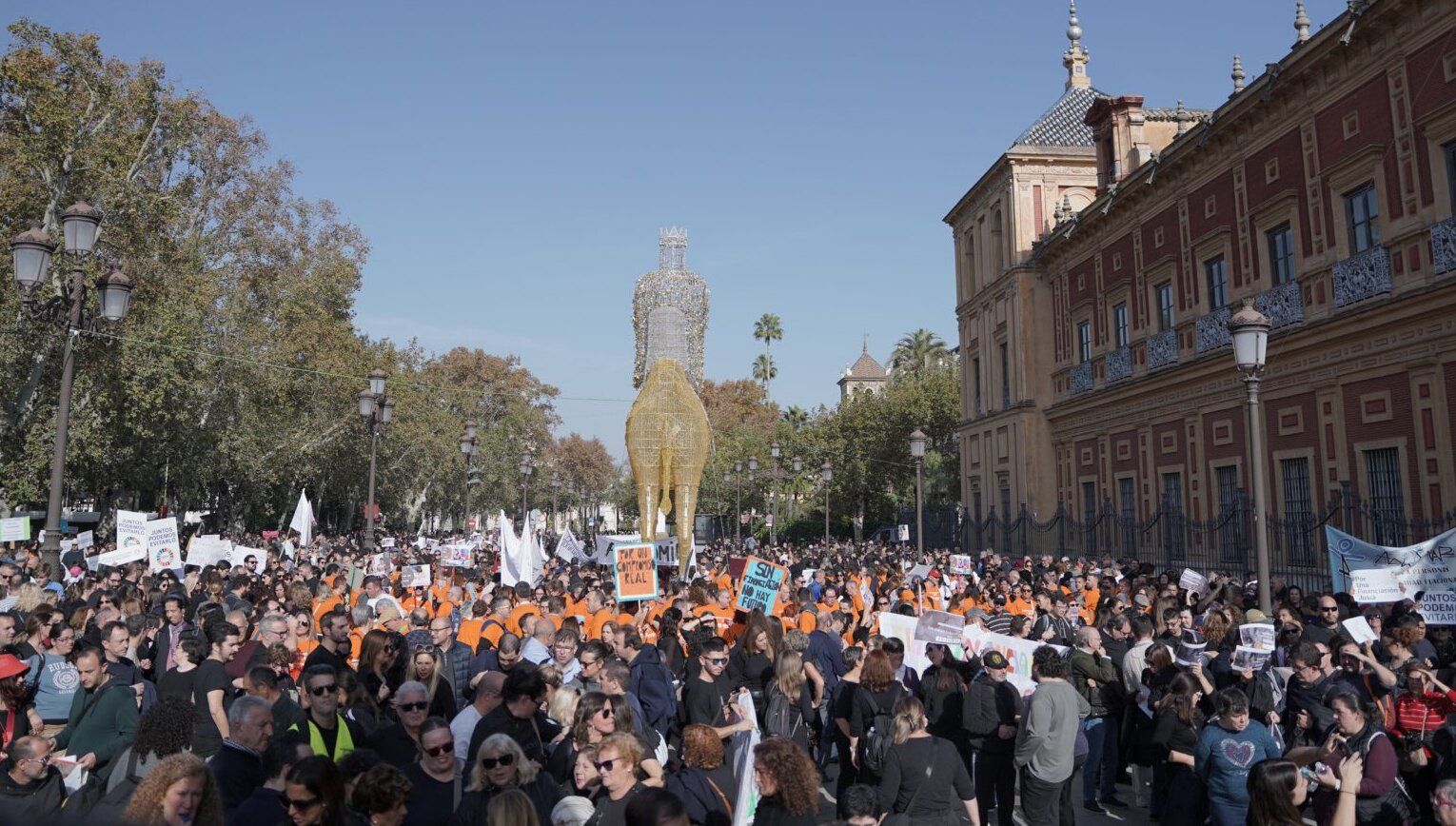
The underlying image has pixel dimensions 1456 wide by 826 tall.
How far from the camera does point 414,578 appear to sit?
15898 mm

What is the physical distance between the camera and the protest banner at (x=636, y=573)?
511 inches

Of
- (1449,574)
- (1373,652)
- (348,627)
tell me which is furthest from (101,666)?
(1449,574)

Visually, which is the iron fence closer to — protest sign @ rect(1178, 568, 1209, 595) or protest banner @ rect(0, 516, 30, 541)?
protest sign @ rect(1178, 568, 1209, 595)

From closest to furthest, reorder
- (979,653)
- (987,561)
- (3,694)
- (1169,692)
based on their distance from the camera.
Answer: (3,694)
(1169,692)
(979,653)
(987,561)

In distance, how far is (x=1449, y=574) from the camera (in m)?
10.3

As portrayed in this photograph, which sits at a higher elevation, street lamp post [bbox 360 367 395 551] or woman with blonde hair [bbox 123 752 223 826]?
street lamp post [bbox 360 367 395 551]

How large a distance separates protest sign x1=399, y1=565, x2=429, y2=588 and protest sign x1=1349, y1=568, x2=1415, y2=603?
1213 cm

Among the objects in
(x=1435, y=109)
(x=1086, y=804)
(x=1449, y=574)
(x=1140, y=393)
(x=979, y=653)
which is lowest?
(x=1086, y=804)

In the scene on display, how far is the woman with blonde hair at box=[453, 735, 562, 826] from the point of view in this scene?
4594 mm

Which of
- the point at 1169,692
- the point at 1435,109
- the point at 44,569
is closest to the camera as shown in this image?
the point at 1169,692

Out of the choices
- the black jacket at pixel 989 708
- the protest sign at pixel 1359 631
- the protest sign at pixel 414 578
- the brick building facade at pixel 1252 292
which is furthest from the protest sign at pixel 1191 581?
the protest sign at pixel 414 578

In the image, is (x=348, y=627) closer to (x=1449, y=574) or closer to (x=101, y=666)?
(x=101, y=666)

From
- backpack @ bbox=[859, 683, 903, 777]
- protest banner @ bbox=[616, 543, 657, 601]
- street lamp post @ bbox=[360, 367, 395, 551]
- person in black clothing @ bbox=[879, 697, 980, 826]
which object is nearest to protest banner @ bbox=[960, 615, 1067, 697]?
backpack @ bbox=[859, 683, 903, 777]

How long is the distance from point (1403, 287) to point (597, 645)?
1575 cm
